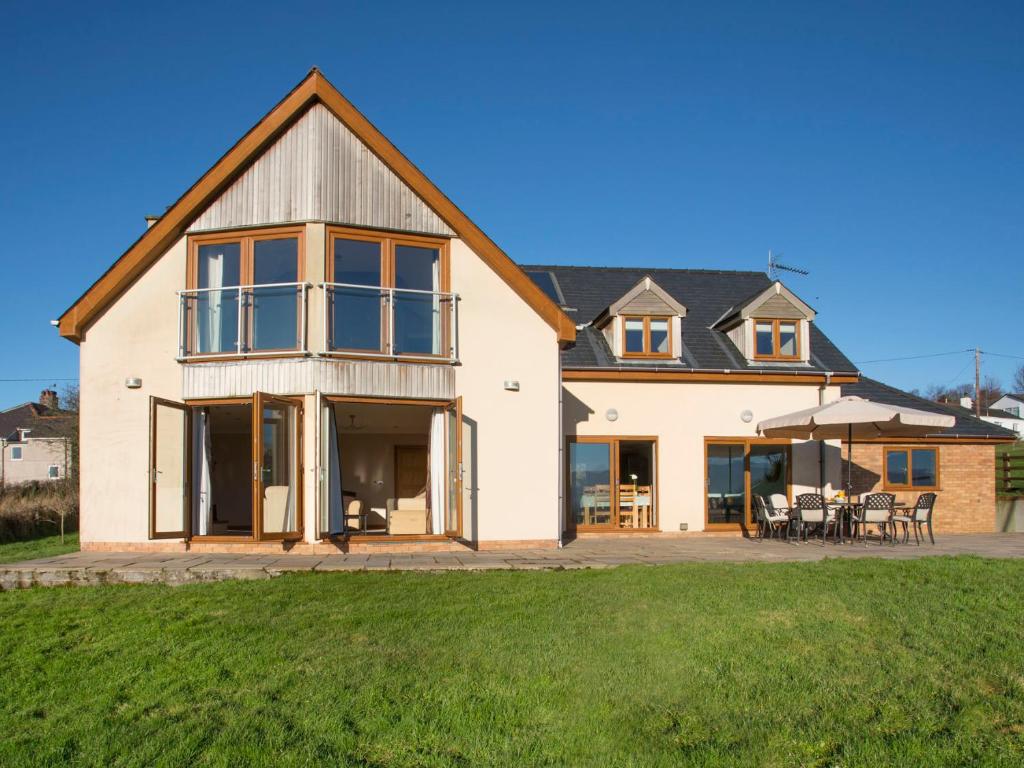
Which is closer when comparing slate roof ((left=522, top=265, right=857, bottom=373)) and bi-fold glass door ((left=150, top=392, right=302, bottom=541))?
bi-fold glass door ((left=150, top=392, right=302, bottom=541))

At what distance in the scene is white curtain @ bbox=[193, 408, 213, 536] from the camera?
43.7ft

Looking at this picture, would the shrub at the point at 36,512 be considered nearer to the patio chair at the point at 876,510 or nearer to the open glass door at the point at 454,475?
the open glass door at the point at 454,475

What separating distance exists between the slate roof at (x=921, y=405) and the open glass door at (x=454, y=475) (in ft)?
34.1

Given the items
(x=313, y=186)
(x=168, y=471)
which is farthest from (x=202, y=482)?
(x=313, y=186)

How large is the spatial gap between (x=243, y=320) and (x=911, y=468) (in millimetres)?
15357

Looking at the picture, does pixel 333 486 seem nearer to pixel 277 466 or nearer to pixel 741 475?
pixel 277 466

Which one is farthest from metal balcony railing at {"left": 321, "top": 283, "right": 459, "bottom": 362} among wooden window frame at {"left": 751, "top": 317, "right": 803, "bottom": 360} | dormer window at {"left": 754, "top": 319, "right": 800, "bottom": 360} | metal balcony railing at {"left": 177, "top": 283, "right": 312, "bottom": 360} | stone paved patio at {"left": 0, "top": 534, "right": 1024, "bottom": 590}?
dormer window at {"left": 754, "top": 319, "right": 800, "bottom": 360}

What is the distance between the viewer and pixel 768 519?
15969 millimetres

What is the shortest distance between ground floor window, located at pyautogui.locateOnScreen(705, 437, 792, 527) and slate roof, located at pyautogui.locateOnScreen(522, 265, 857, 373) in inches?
66.8

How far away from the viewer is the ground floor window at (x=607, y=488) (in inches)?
693

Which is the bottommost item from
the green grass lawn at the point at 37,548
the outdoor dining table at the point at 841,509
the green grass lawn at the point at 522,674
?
the green grass lawn at the point at 37,548

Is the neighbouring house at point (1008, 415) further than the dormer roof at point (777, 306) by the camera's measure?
Yes

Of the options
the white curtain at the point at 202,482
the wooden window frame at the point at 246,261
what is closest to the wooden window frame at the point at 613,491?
the wooden window frame at the point at 246,261

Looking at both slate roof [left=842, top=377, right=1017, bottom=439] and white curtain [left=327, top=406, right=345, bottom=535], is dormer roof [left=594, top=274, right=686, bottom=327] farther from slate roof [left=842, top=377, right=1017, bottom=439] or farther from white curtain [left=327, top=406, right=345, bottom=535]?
white curtain [left=327, top=406, right=345, bottom=535]
